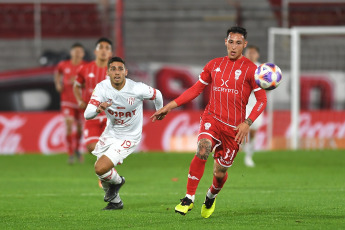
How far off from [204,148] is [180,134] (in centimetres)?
1060

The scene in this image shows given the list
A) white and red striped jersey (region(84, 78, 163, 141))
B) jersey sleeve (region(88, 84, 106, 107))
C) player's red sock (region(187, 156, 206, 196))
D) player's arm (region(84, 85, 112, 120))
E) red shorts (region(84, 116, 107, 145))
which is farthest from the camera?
red shorts (region(84, 116, 107, 145))

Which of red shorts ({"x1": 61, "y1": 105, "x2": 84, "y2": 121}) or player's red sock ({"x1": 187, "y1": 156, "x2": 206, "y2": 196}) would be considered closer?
player's red sock ({"x1": 187, "y1": 156, "x2": 206, "y2": 196})

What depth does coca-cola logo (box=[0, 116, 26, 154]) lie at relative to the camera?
17.8 metres

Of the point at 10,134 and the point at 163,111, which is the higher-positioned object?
the point at 163,111

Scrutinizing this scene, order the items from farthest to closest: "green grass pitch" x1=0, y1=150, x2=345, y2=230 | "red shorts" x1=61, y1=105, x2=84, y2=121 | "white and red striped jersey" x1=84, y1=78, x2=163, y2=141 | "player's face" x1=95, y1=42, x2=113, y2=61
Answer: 1. "red shorts" x1=61, y1=105, x2=84, y2=121
2. "player's face" x1=95, y1=42, x2=113, y2=61
3. "white and red striped jersey" x1=84, y1=78, x2=163, y2=141
4. "green grass pitch" x1=0, y1=150, x2=345, y2=230

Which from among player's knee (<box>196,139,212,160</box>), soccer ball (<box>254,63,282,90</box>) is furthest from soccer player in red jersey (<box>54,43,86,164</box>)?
soccer ball (<box>254,63,282,90</box>)

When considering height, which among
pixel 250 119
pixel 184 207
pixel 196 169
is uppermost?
pixel 250 119

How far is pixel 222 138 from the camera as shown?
26.0 feet

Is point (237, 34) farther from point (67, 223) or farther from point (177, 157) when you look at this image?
point (177, 157)

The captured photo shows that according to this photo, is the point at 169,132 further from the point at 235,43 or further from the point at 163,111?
the point at 163,111

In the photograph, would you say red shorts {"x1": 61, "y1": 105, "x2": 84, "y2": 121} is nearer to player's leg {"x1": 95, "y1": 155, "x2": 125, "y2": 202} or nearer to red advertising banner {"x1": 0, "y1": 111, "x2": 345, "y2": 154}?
red advertising banner {"x1": 0, "y1": 111, "x2": 345, "y2": 154}

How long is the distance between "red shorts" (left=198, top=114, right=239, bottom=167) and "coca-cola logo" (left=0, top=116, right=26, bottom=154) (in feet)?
35.1

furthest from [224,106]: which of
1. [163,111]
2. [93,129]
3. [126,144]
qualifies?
[93,129]

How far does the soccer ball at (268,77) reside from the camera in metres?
7.39
